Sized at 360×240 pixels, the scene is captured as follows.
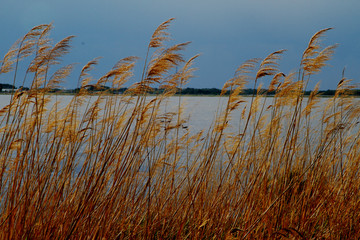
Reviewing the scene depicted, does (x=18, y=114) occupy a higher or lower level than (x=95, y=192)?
higher

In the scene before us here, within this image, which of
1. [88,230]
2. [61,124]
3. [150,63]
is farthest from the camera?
[61,124]

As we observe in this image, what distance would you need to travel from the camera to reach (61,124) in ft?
11.3

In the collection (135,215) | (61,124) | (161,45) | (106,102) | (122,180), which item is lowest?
(135,215)

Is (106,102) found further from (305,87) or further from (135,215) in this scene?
(305,87)

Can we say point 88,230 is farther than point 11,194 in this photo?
No

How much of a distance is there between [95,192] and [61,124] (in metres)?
1.31

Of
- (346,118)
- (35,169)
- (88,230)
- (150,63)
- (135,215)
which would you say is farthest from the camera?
(346,118)

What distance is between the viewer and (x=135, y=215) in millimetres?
2996

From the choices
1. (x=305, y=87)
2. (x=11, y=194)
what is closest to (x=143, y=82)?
(x=11, y=194)

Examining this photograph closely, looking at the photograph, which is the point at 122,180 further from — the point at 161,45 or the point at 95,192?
the point at 161,45

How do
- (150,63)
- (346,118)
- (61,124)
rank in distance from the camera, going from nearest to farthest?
1. (150,63)
2. (61,124)
3. (346,118)

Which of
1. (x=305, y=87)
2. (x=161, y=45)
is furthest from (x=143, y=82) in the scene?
(x=305, y=87)

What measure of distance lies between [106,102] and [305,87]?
6.03ft

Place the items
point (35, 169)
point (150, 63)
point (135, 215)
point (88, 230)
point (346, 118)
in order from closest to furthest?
point (88, 230) → point (150, 63) → point (35, 169) → point (135, 215) → point (346, 118)
